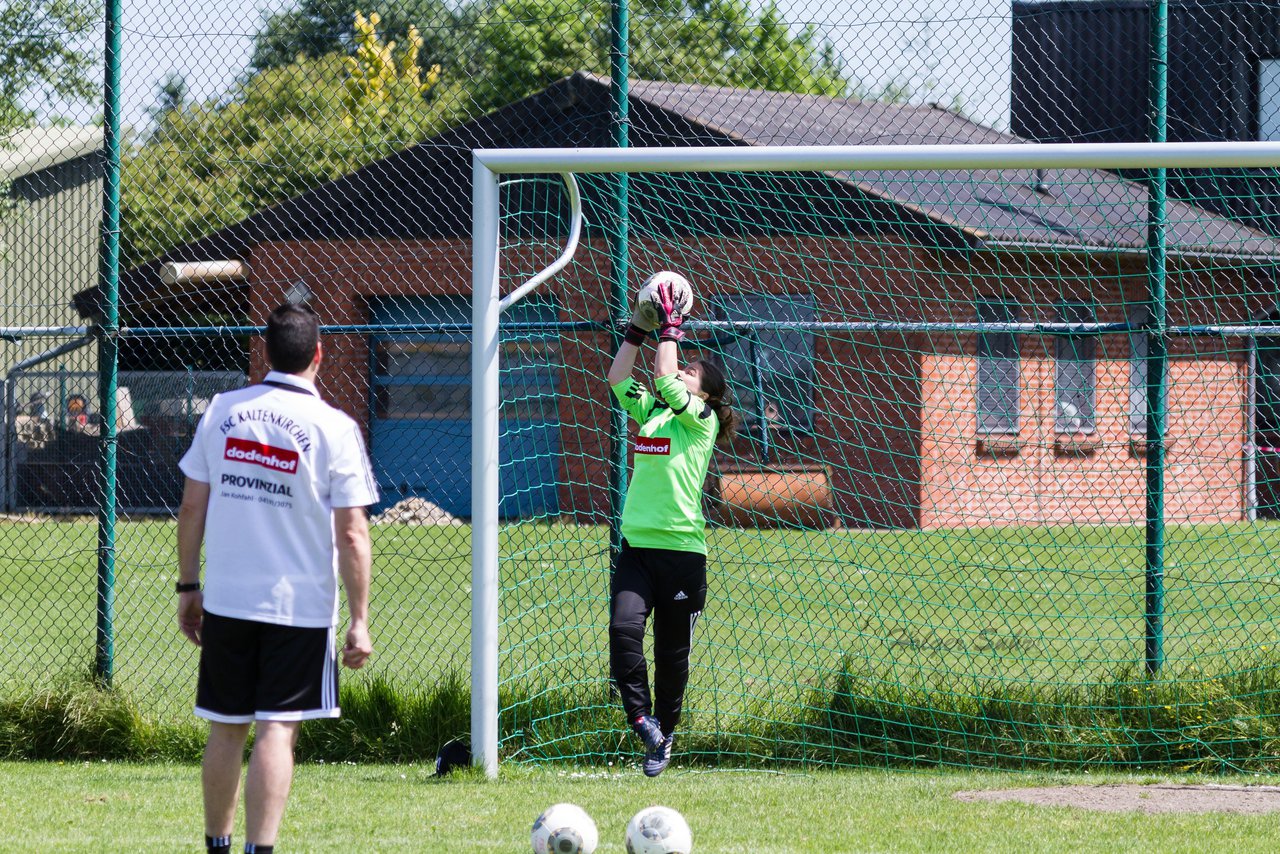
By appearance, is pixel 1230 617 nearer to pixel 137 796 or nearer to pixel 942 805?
pixel 942 805

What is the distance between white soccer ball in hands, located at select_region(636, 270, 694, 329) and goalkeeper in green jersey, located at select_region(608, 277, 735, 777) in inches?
Answer: 0.7

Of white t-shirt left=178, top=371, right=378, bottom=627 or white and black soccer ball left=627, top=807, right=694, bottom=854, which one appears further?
white and black soccer ball left=627, top=807, right=694, bottom=854

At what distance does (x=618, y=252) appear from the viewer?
261 inches

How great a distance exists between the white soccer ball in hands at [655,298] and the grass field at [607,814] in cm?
199

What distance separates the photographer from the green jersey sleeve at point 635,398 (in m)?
5.91

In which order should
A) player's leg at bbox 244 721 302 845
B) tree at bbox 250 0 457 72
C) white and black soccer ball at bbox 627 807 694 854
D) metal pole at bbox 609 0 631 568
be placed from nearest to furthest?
player's leg at bbox 244 721 302 845, white and black soccer ball at bbox 627 807 694 854, metal pole at bbox 609 0 631 568, tree at bbox 250 0 457 72

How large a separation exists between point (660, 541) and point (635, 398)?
24.2 inches

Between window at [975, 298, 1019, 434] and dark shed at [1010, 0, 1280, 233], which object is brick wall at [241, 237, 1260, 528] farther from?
dark shed at [1010, 0, 1280, 233]

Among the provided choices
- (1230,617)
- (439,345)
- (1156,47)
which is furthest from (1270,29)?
(439,345)

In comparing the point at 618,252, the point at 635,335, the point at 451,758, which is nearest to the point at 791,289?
the point at 618,252

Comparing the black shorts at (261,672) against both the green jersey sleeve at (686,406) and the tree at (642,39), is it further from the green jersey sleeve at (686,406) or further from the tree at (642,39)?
the tree at (642,39)

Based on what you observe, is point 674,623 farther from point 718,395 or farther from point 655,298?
point 655,298

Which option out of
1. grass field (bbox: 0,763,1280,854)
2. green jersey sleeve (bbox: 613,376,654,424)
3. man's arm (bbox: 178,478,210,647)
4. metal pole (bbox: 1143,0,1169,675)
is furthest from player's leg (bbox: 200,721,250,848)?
metal pole (bbox: 1143,0,1169,675)

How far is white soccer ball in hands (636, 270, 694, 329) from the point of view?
5.84 meters
